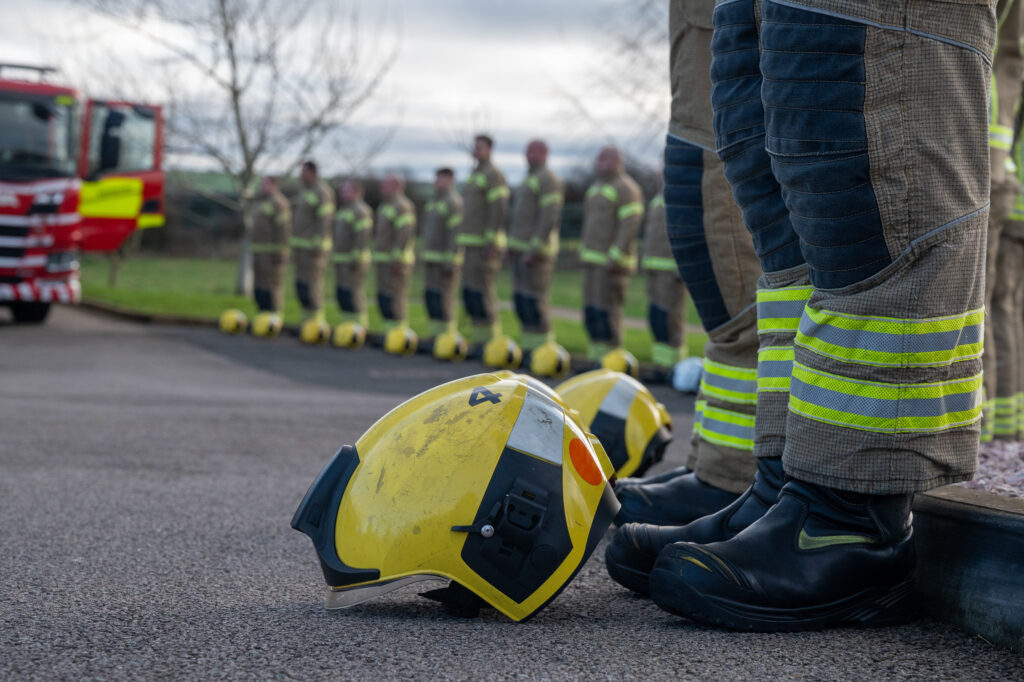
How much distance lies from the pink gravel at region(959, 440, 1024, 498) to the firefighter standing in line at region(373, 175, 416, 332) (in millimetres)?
12205

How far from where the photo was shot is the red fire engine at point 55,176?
1431 cm

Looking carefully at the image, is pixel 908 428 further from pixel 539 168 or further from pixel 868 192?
pixel 539 168

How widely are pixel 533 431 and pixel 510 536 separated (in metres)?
0.22

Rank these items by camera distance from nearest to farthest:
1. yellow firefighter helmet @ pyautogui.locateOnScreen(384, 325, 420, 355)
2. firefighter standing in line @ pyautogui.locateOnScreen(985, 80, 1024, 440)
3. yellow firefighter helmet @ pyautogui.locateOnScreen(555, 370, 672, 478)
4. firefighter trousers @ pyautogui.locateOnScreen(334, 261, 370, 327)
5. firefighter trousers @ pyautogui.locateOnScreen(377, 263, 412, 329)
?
1. yellow firefighter helmet @ pyautogui.locateOnScreen(555, 370, 672, 478)
2. firefighter standing in line @ pyautogui.locateOnScreen(985, 80, 1024, 440)
3. yellow firefighter helmet @ pyautogui.locateOnScreen(384, 325, 420, 355)
4. firefighter trousers @ pyautogui.locateOnScreen(377, 263, 412, 329)
5. firefighter trousers @ pyautogui.locateOnScreen(334, 261, 370, 327)

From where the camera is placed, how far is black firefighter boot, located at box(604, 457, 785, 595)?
2232 millimetres

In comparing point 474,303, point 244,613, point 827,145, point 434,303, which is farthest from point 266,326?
point 827,145

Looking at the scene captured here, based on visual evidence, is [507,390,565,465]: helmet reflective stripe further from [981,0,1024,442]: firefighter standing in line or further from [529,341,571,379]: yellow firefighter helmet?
[529,341,571,379]: yellow firefighter helmet

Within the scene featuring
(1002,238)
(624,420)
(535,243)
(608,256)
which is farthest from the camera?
(535,243)

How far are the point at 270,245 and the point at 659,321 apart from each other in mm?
8604

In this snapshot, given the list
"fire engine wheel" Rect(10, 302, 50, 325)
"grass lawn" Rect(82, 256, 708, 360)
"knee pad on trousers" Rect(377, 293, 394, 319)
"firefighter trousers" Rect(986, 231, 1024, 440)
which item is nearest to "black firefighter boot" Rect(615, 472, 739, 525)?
"firefighter trousers" Rect(986, 231, 1024, 440)

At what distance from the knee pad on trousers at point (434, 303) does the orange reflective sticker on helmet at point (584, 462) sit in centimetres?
1254

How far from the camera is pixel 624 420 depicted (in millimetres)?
3816

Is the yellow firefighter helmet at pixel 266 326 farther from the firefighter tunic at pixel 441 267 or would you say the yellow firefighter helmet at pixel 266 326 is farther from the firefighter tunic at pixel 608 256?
the firefighter tunic at pixel 608 256

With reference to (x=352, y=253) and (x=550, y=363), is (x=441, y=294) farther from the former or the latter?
(x=550, y=363)
